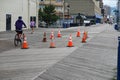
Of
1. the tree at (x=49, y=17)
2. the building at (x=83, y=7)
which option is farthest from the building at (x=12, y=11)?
the building at (x=83, y=7)

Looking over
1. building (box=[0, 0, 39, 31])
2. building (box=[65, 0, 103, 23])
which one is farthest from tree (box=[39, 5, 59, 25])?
building (box=[65, 0, 103, 23])

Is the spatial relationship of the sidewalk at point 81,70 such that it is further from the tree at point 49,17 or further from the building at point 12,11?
the tree at point 49,17

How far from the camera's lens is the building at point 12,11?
4701cm

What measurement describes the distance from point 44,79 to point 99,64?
377cm

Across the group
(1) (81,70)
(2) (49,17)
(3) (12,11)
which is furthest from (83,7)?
(1) (81,70)

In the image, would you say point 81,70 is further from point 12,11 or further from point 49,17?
point 49,17

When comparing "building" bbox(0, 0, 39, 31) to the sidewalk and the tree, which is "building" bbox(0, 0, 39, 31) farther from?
the sidewalk

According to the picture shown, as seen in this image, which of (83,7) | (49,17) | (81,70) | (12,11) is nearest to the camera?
(81,70)

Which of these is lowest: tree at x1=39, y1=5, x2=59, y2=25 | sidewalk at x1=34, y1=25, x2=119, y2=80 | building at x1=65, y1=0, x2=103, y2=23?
sidewalk at x1=34, y1=25, x2=119, y2=80

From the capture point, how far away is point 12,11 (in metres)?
51.2

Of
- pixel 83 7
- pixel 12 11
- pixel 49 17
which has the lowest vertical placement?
pixel 49 17

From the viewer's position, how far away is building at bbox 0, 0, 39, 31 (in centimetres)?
4701

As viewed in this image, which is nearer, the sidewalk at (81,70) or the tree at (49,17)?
the sidewalk at (81,70)

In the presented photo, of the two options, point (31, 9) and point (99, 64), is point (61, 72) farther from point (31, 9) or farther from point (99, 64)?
point (31, 9)
